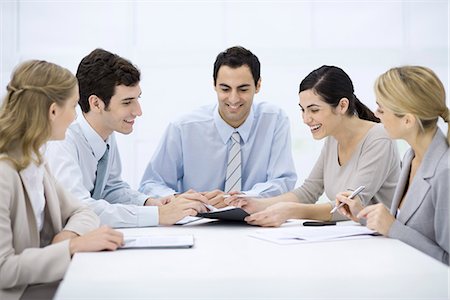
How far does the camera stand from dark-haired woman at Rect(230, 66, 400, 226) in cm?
271

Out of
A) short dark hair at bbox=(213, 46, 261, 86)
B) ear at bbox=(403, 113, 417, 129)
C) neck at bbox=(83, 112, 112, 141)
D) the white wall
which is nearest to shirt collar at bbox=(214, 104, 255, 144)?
short dark hair at bbox=(213, 46, 261, 86)

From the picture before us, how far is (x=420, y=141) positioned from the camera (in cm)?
220

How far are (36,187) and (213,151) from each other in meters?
1.73

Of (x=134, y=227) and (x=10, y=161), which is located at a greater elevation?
(x=10, y=161)

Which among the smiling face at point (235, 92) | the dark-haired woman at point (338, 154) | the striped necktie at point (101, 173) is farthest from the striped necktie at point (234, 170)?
the striped necktie at point (101, 173)

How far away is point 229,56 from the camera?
11.8 ft

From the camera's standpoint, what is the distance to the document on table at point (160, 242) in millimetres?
1889

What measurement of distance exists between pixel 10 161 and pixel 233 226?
2.96ft

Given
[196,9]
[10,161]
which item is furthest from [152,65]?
[10,161]

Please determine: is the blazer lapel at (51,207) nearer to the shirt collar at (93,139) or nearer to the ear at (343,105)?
the shirt collar at (93,139)

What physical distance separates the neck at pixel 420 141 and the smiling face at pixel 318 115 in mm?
738

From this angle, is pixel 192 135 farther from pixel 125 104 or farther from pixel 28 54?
pixel 28 54

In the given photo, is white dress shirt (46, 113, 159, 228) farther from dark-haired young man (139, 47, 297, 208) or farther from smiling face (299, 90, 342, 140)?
smiling face (299, 90, 342, 140)

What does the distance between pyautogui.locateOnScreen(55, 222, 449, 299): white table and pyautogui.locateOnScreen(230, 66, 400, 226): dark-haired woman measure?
0.77 metres
